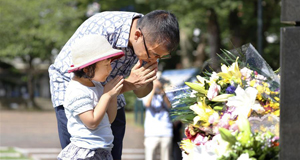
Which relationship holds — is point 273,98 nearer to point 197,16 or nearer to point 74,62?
point 74,62

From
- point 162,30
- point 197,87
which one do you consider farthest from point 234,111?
point 162,30

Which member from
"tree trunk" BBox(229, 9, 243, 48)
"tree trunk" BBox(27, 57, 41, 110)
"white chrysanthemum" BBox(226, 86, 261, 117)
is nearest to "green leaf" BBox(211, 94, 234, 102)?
"white chrysanthemum" BBox(226, 86, 261, 117)

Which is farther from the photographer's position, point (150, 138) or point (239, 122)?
point (150, 138)

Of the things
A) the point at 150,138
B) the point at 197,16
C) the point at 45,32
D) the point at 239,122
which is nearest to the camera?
the point at 239,122

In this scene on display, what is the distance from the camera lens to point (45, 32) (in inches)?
930

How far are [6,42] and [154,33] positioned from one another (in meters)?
24.3

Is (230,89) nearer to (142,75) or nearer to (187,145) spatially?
(187,145)

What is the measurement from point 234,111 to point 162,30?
72cm

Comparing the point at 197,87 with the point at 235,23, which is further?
the point at 235,23

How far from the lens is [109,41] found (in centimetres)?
315

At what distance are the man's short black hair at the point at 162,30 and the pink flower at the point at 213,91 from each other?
433mm

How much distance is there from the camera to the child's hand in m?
2.93

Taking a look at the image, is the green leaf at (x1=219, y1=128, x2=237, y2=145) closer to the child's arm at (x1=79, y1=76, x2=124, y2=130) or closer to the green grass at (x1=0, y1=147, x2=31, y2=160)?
the child's arm at (x1=79, y1=76, x2=124, y2=130)

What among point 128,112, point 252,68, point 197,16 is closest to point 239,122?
point 252,68
